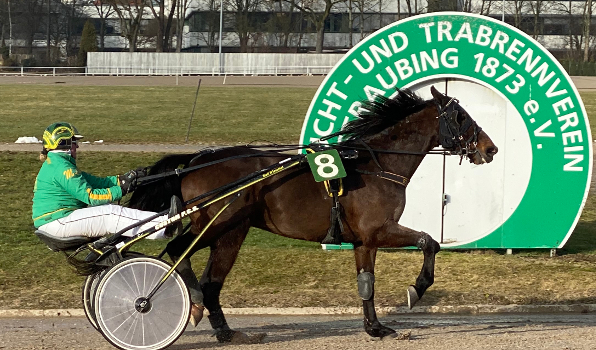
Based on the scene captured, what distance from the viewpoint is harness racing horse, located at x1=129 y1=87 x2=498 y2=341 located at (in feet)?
20.7

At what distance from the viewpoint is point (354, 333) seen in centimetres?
672

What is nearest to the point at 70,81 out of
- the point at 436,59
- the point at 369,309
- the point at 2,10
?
the point at 2,10

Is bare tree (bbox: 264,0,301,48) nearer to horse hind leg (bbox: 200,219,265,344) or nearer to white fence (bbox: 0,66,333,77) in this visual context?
white fence (bbox: 0,66,333,77)

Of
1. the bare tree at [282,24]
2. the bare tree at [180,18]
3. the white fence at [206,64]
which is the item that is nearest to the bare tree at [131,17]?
the bare tree at [180,18]

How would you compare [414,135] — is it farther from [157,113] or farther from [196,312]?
[157,113]

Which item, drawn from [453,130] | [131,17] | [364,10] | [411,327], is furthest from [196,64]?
[453,130]

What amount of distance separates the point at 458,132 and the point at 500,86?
3.47 metres

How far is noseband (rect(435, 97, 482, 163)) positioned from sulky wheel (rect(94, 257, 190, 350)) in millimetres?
2257

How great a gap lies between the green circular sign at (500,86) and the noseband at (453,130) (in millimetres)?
3116

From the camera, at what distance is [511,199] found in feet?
32.9

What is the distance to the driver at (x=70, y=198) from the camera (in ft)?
19.1

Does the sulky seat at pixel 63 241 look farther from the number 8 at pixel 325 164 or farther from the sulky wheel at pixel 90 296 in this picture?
the number 8 at pixel 325 164

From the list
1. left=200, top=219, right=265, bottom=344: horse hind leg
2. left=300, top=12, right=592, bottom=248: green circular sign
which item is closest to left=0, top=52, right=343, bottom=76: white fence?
left=300, top=12, right=592, bottom=248: green circular sign

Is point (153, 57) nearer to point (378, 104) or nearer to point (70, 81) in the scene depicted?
point (70, 81)
